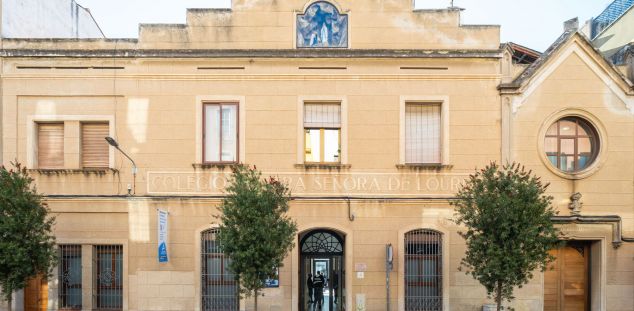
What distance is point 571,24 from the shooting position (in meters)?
16.7

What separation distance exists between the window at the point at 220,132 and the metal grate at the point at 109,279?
12.7 ft

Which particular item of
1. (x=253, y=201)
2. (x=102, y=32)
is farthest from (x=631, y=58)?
(x=102, y=32)

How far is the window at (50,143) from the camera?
16.6 metres

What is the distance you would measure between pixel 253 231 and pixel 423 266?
563cm

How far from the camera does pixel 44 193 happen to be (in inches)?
640

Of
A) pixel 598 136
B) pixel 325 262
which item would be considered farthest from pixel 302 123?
pixel 598 136

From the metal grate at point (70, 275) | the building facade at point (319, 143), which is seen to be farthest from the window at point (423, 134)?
the metal grate at point (70, 275)

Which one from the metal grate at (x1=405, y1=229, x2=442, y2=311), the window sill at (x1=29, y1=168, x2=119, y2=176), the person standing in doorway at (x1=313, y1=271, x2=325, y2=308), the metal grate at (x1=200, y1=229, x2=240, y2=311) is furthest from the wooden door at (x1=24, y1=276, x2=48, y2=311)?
the metal grate at (x1=405, y1=229, x2=442, y2=311)

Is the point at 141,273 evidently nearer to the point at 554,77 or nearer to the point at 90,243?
the point at 90,243

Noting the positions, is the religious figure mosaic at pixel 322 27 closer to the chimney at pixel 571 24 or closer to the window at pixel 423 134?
the window at pixel 423 134

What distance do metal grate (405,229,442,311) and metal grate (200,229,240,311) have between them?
16.7 ft

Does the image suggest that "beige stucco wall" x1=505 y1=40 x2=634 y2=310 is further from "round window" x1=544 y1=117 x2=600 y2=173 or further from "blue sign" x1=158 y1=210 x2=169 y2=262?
"blue sign" x1=158 y1=210 x2=169 y2=262

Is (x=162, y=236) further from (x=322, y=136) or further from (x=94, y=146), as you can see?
(x=322, y=136)

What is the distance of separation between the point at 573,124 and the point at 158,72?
1237cm
